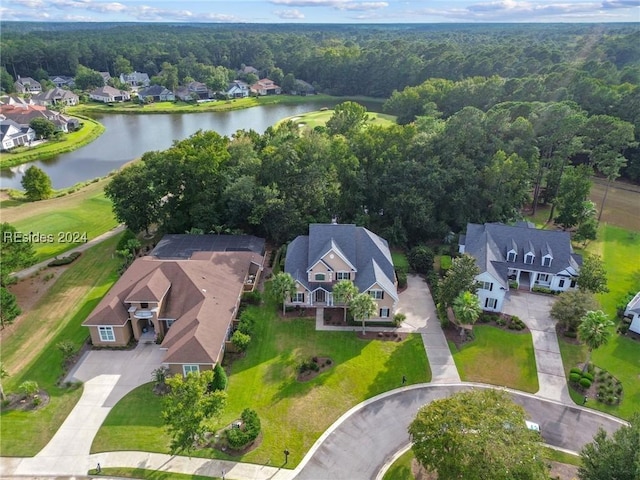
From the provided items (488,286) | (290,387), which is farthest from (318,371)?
(488,286)

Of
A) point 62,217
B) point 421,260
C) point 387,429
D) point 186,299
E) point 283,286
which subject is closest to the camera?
point 387,429

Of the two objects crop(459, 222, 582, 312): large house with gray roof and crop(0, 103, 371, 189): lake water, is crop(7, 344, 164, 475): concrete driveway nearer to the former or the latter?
crop(459, 222, 582, 312): large house with gray roof

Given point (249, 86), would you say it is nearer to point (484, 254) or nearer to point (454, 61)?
point (454, 61)

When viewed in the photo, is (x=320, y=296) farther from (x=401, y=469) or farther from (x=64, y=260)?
(x=64, y=260)

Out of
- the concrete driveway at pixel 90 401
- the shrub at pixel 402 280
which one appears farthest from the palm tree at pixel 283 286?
the shrub at pixel 402 280

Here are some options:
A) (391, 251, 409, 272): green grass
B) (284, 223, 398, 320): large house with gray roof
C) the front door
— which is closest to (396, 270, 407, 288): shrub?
(391, 251, 409, 272): green grass

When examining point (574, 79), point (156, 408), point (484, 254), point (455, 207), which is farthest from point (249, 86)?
point (156, 408)
